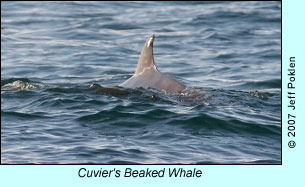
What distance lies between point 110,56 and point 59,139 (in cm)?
925

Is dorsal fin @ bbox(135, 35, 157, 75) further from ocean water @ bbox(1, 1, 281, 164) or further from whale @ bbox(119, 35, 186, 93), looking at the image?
ocean water @ bbox(1, 1, 281, 164)

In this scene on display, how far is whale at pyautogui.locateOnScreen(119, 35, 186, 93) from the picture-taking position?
13992mm

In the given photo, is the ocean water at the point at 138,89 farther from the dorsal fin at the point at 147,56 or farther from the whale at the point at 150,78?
the dorsal fin at the point at 147,56

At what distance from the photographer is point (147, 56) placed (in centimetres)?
1409

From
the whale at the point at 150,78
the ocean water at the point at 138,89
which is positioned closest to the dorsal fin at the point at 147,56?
the whale at the point at 150,78

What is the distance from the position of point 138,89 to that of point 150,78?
1.18 feet

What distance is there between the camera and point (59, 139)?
11.3 metres

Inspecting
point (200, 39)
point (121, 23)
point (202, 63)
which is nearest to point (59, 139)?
point (202, 63)

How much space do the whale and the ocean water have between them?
0.57ft

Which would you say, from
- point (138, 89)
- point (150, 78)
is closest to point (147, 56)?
point (150, 78)

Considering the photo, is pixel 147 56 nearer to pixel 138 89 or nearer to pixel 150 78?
pixel 150 78

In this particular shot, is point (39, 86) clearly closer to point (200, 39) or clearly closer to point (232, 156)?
point (232, 156)

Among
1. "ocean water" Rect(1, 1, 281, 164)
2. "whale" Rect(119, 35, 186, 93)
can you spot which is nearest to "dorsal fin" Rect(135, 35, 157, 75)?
"whale" Rect(119, 35, 186, 93)

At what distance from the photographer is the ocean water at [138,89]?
36.1 ft
